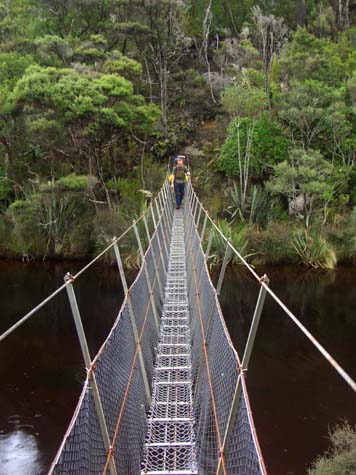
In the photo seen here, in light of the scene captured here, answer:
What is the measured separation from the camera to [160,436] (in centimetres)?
305

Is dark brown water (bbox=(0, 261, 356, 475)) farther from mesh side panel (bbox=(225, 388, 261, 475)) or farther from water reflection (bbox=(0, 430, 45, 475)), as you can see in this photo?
mesh side panel (bbox=(225, 388, 261, 475))

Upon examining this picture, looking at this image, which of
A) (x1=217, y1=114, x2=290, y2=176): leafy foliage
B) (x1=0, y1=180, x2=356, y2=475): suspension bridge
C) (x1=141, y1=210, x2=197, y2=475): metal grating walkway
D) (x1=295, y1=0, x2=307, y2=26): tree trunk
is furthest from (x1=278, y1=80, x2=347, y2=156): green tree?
(x1=0, y1=180, x2=356, y2=475): suspension bridge

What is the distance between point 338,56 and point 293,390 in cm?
1030

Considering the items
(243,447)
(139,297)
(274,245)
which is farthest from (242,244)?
(243,447)

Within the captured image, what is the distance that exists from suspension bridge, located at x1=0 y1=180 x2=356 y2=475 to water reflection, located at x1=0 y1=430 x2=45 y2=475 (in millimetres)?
1950

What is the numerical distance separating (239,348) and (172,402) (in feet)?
14.3

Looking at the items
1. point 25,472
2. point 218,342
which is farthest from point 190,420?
point 25,472

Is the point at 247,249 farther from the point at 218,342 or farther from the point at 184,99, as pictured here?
the point at 218,342

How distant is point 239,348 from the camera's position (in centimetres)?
748

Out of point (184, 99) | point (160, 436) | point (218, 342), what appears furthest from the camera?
point (184, 99)

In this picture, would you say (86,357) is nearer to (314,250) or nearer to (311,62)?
(314,250)

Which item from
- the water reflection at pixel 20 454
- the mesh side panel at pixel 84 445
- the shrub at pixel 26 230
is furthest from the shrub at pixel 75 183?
the mesh side panel at pixel 84 445

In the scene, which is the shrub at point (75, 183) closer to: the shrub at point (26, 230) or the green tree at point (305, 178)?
the shrub at point (26, 230)

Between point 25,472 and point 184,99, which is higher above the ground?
point 184,99
